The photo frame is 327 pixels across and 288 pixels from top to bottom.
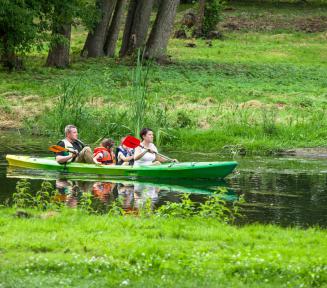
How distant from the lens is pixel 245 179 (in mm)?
17031

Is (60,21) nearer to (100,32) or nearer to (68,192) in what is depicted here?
(100,32)

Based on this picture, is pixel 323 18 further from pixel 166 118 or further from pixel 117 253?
pixel 117 253

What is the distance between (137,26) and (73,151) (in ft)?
64.6

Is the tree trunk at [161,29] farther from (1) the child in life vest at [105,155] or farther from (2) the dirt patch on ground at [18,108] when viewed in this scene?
(1) the child in life vest at [105,155]

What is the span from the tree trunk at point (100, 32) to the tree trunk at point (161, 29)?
6.53ft

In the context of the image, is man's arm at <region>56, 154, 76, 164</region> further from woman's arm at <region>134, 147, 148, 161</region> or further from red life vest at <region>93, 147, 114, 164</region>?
woman's arm at <region>134, 147, 148, 161</region>

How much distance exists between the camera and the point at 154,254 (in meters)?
8.74

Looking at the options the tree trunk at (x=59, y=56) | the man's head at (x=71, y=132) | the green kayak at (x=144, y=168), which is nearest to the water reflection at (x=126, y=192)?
the green kayak at (x=144, y=168)

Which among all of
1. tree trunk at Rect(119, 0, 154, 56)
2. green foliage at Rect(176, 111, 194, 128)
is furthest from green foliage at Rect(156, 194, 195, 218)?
tree trunk at Rect(119, 0, 154, 56)

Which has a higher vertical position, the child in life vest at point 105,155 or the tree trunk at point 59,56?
the tree trunk at point 59,56

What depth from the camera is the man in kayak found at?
1786 centimetres

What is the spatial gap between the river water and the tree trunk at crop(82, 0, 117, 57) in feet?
53.7

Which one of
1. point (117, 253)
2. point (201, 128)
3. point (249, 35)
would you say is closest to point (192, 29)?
point (249, 35)

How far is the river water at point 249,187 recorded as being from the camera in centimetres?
1330
